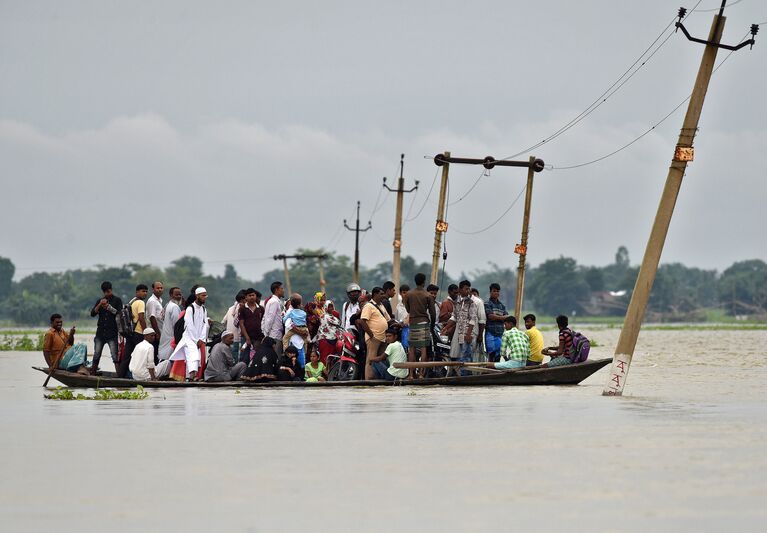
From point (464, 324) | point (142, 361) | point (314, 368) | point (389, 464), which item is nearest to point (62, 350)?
point (142, 361)

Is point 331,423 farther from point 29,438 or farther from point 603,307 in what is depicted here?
point 603,307

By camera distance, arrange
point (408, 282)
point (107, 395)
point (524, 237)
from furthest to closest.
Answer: point (408, 282)
point (524, 237)
point (107, 395)

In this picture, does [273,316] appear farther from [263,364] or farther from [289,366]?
[289,366]

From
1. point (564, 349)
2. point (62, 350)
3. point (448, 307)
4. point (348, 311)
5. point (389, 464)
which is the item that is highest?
point (448, 307)

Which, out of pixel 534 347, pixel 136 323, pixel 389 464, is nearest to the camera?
pixel 389 464

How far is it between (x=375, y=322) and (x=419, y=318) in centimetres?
77

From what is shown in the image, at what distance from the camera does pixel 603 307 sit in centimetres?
15562

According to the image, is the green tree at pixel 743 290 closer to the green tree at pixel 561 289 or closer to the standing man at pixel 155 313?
the green tree at pixel 561 289

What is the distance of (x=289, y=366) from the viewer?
21703 mm

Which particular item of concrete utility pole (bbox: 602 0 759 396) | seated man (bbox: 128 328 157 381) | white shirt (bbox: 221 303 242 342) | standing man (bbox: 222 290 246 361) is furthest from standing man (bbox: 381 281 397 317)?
concrete utility pole (bbox: 602 0 759 396)

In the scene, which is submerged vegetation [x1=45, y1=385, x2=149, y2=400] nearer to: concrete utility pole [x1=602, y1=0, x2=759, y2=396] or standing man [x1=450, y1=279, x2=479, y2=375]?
standing man [x1=450, y1=279, x2=479, y2=375]

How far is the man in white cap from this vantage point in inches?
833

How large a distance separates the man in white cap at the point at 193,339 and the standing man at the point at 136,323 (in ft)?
2.22

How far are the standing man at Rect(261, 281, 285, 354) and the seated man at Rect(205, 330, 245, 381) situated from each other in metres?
0.63
